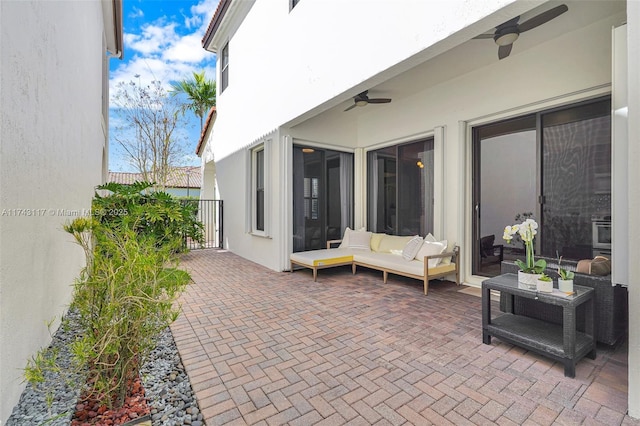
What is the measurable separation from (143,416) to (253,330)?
1461 mm

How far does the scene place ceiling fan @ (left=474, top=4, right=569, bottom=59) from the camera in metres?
2.89

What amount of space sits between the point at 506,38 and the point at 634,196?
2.35 metres

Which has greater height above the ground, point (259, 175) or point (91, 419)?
point (259, 175)

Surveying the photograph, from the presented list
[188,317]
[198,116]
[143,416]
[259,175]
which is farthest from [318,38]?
[198,116]

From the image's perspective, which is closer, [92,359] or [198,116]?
[92,359]

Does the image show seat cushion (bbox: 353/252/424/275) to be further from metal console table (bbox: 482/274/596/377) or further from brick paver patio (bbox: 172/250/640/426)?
metal console table (bbox: 482/274/596/377)

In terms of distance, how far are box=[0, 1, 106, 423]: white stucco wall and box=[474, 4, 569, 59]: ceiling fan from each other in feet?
13.5

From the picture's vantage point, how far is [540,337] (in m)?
2.58

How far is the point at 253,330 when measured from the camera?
320 cm

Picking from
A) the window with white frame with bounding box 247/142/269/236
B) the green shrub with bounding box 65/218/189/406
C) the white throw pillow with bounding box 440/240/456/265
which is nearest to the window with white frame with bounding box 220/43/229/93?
the window with white frame with bounding box 247/142/269/236

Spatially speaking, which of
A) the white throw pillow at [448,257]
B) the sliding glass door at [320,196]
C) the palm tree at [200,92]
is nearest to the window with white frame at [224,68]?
the sliding glass door at [320,196]

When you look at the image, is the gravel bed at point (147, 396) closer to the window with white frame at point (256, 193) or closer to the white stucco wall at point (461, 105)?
the white stucco wall at point (461, 105)

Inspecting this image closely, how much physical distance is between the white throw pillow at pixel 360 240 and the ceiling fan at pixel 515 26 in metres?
3.86

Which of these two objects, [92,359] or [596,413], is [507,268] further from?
[92,359]
